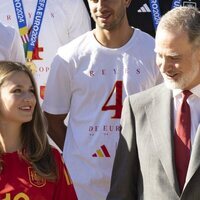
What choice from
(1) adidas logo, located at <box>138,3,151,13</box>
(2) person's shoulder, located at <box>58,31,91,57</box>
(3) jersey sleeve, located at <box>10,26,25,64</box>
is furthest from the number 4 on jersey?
(1) adidas logo, located at <box>138,3,151,13</box>

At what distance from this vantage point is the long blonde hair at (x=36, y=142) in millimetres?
3266

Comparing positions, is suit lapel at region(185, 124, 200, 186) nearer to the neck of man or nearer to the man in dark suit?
the man in dark suit

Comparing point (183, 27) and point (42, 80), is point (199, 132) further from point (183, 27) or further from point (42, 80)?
point (42, 80)

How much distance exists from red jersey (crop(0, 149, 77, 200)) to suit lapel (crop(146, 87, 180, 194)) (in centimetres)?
49

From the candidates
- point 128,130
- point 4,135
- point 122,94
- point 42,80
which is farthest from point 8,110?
point 42,80

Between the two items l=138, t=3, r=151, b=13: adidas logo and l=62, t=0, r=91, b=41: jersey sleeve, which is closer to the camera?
l=62, t=0, r=91, b=41: jersey sleeve

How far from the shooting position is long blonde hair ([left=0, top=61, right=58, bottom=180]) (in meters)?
3.27

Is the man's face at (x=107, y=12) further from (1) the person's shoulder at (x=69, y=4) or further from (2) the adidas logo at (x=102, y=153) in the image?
(1) the person's shoulder at (x=69, y=4)

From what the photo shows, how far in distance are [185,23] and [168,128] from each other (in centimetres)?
43

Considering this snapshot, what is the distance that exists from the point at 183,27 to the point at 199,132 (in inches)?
17.1

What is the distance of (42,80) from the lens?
5.26 meters

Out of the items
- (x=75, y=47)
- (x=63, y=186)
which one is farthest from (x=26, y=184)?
(x=75, y=47)

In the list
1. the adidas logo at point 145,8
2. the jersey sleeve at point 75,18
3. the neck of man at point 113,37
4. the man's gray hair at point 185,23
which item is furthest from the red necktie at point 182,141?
the adidas logo at point 145,8

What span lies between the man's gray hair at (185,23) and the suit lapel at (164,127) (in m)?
0.25
